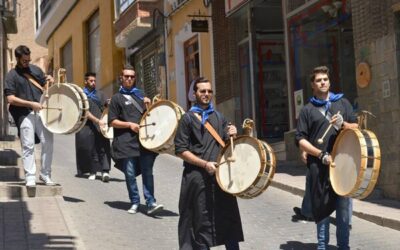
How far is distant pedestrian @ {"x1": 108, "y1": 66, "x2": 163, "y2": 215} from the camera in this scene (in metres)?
7.63

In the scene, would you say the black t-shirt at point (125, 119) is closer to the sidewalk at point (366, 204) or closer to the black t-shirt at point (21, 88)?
the black t-shirt at point (21, 88)

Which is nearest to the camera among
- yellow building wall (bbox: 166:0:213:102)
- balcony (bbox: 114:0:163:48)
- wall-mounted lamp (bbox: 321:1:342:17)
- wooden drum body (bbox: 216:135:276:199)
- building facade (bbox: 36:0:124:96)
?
wooden drum body (bbox: 216:135:276:199)

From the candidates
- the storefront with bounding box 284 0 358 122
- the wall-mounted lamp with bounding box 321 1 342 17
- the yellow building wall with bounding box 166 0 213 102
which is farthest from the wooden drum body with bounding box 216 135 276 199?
the yellow building wall with bounding box 166 0 213 102

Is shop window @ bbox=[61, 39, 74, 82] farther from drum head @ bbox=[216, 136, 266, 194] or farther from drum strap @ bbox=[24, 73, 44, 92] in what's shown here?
drum head @ bbox=[216, 136, 266, 194]

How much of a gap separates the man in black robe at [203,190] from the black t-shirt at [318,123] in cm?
84

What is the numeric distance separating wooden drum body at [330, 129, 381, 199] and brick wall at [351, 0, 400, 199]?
12.7 ft

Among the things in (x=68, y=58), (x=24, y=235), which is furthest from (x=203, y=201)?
(x=68, y=58)

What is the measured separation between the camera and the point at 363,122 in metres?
5.50

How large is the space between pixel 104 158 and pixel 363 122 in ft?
18.5

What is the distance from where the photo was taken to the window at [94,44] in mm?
28219

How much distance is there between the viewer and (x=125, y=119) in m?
7.69

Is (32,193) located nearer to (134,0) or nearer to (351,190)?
(351,190)

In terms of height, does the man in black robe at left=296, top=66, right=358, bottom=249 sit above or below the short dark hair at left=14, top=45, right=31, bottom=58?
below

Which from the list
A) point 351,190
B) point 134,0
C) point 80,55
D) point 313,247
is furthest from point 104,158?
point 80,55
